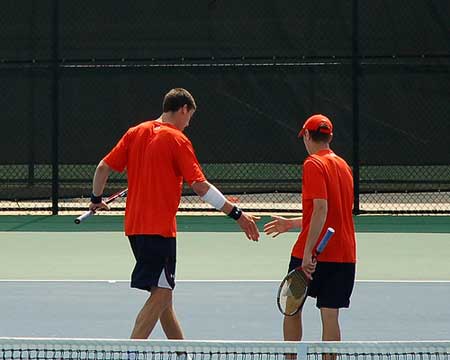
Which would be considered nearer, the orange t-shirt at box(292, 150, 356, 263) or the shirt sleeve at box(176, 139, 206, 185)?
the orange t-shirt at box(292, 150, 356, 263)

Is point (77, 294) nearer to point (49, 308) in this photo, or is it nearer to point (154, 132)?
point (49, 308)

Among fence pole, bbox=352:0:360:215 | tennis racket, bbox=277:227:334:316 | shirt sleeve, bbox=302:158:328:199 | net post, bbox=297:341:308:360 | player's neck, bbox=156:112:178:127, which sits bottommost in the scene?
net post, bbox=297:341:308:360

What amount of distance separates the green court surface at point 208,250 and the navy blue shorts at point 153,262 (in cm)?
297

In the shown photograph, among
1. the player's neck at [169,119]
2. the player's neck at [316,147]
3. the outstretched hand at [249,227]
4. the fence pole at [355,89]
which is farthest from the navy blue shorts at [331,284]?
the fence pole at [355,89]

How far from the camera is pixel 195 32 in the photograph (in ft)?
43.5

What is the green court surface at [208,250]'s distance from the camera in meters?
9.24

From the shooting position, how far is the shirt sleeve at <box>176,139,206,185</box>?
5918mm

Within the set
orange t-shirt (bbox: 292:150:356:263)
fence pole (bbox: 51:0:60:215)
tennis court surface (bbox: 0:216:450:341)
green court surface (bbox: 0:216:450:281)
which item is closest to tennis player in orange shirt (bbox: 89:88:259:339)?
orange t-shirt (bbox: 292:150:356:263)

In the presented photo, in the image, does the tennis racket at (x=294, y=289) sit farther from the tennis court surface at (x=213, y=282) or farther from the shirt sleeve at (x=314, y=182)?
the tennis court surface at (x=213, y=282)

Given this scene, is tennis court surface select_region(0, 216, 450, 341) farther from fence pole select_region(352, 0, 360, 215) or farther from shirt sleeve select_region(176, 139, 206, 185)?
shirt sleeve select_region(176, 139, 206, 185)

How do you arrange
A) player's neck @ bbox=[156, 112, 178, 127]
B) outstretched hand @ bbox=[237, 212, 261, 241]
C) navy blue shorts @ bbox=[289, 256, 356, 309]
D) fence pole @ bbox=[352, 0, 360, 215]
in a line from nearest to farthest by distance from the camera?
navy blue shorts @ bbox=[289, 256, 356, 309], outstretched hand @ bbox=[237, 212, 261, 241], player's neck @ bbox=[156, 112, 178, 127], fence pole @ bbox=[352, 0, 360, 215]

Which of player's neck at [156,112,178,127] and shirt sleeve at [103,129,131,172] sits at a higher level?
player's neck at [156,112,178,127]

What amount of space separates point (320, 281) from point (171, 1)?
26.4 feet

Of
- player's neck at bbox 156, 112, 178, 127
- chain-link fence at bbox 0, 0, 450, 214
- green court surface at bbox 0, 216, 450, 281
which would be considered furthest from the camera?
chain-link fence at bbox 0, 0, 450, 214
